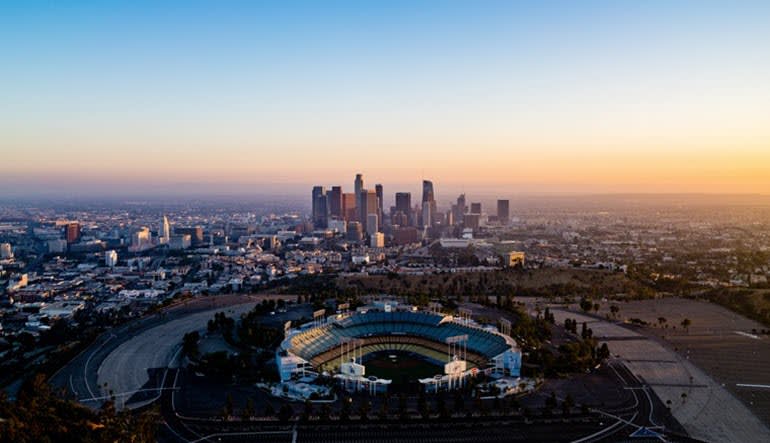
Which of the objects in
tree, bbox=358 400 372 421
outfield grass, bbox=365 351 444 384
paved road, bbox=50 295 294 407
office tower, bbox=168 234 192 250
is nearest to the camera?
A: tree, bbox=358 400 372 421

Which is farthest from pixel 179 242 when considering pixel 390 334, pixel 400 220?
pixel 390 334

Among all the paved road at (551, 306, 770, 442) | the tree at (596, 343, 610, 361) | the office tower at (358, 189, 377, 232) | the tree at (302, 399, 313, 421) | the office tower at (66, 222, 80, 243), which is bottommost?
the paved road at (551, 306, 770, 442)

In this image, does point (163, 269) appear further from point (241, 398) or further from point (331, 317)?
point (241, 398)

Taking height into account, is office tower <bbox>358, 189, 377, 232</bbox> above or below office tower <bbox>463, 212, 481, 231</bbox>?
above

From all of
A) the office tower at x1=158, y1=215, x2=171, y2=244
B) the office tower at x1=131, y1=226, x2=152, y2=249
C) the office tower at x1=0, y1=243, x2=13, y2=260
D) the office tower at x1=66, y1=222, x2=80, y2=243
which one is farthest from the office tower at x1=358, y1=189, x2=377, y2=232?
the office tower at x1=0, y1=243, x2=13, y2=260

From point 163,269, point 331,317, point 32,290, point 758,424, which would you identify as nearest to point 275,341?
point 331,317

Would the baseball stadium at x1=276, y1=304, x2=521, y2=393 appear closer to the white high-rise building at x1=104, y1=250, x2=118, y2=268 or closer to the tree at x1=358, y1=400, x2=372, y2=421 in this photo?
the tree at x1=358, y1=400, x2=372, y2=421

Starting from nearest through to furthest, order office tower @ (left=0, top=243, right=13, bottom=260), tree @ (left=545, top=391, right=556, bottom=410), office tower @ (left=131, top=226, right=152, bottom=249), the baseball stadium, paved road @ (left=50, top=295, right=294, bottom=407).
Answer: tree @ (left=545, top=391, right=556, bottom=410) → paved road @ (left=50, top=295, right=294, bottom=407) → the baseball stadium → office tower @ (left=0, top=243, right=13, bottom=260) → office tower @ (left=131, top=226, right=152, bottom=249)

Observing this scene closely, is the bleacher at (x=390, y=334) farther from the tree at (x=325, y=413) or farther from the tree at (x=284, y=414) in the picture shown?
the tree at (x=284, y=414)
